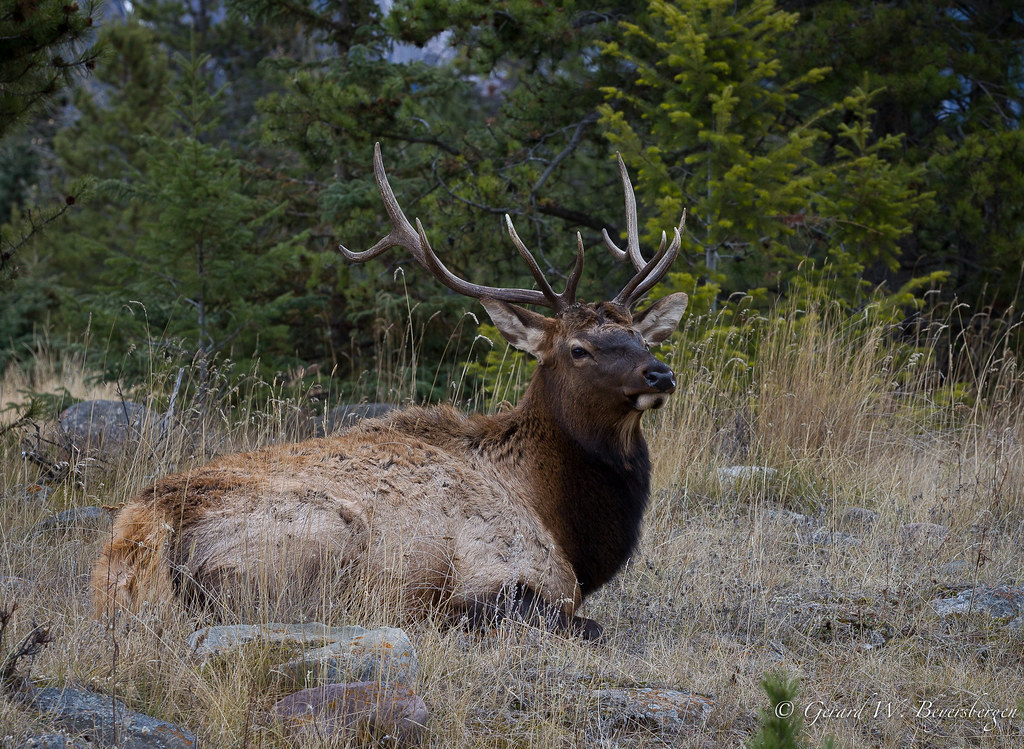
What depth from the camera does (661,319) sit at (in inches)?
229

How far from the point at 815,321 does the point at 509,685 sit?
18.0ft

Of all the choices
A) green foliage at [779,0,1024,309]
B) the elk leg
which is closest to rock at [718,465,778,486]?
the elk leg

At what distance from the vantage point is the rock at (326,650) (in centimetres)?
348

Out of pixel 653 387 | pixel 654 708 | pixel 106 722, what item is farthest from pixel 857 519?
pixel 106 722

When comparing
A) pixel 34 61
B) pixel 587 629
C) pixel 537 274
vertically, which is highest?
pixel 34 61

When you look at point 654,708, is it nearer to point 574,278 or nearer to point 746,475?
point 574,278

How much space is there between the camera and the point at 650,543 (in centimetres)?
614

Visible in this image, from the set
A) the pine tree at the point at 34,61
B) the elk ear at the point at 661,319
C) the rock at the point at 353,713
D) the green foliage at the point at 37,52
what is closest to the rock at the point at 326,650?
the rock at the point at 353,713

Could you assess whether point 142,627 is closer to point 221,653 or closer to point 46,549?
point 221,653

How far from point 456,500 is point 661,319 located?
182cm

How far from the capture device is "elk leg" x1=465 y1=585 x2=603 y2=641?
14.7 ft

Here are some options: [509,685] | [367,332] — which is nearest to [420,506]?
[509,685]

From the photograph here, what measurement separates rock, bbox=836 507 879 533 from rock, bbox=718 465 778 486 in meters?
0.63

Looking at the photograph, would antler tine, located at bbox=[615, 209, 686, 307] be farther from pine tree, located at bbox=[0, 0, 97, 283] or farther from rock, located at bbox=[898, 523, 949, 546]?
pine tree, located at bbox=[0, 0, 97, 283]
